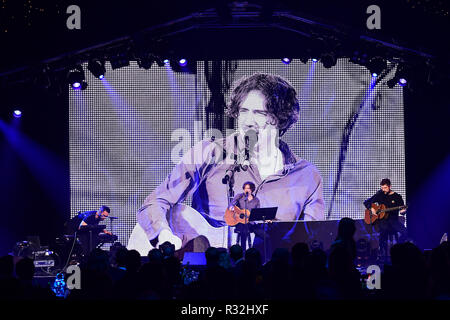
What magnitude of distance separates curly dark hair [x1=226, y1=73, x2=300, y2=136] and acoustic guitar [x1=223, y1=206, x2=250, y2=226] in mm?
1818

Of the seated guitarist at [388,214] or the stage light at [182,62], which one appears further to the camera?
the stage light at [182,62]

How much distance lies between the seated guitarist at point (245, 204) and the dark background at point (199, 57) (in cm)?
269

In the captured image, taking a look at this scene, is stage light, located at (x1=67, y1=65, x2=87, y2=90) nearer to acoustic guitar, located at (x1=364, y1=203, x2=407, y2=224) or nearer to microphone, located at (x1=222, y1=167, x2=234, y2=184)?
microphone, located at (x1=222, y1=167, x2=234, y2=184)

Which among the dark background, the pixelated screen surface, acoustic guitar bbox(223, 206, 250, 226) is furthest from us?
the pixelated screen surface

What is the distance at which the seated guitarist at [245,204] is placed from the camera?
11.5m

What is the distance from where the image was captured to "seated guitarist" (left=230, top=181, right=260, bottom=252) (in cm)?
1147

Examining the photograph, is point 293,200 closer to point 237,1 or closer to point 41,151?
point 237,1

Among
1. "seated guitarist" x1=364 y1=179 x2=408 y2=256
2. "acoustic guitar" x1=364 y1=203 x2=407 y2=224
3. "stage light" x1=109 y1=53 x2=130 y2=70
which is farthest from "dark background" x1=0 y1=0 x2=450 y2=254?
"acoustic guitar" x1=364 y1=203 x2=407 y2=224

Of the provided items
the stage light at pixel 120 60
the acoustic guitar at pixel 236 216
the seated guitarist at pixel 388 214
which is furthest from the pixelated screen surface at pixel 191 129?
the acoustic guitar at pixel 236 216

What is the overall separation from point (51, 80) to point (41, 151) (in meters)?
2.37

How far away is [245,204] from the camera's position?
38.5 feet

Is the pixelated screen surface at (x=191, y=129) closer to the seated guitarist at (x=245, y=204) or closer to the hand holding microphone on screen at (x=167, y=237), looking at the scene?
the hand holding microphone on screen at (x=167, y=237)

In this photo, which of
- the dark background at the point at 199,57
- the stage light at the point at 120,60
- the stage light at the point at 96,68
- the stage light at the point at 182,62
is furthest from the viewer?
the stage light at the point at 182,62
